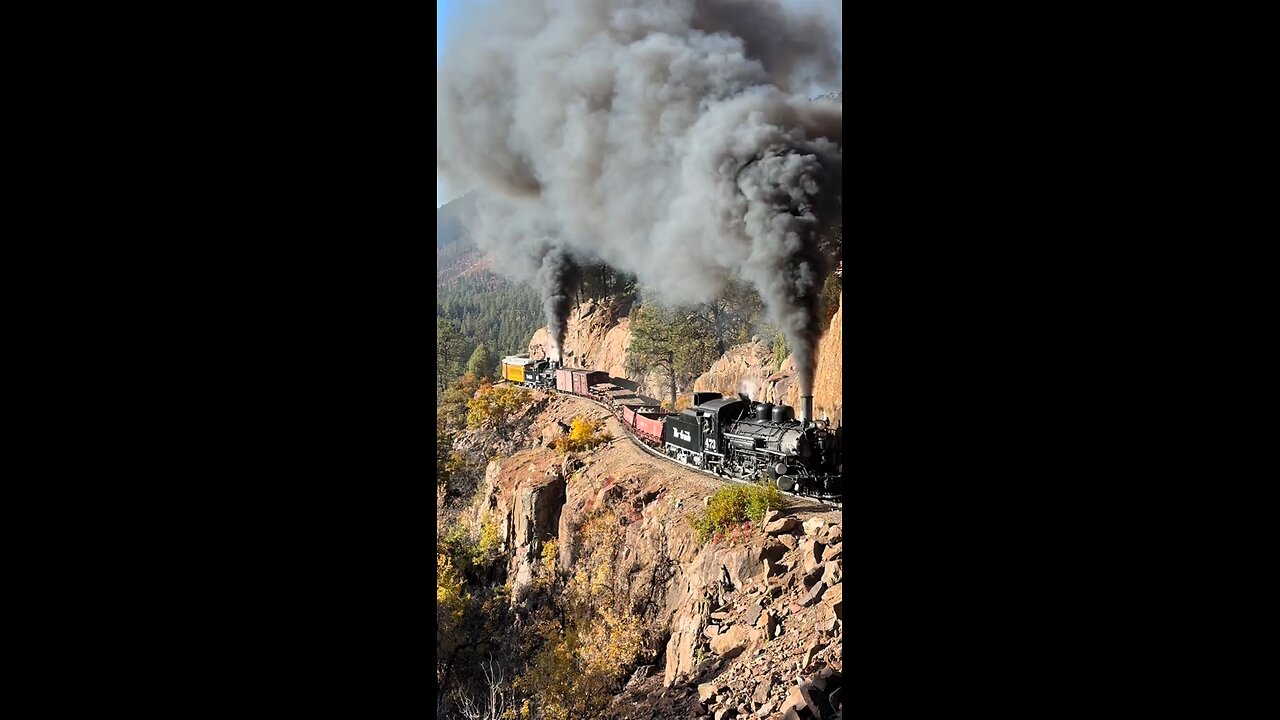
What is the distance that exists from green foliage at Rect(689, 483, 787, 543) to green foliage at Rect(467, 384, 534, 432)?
6.34 ft

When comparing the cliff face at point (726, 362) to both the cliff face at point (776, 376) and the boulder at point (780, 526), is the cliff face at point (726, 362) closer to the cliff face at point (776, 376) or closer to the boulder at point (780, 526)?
the cliff face at point (776, 376)

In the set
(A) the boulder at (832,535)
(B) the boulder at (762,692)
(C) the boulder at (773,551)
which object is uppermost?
(A) the boulder at (832,535)

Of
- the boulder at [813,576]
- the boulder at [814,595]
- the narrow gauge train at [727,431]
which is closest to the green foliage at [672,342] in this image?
the narrow gauge train at [727,431]

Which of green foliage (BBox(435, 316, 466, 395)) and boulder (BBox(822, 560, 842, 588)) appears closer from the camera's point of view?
boulder (BBox(822, 560, 842, 588))

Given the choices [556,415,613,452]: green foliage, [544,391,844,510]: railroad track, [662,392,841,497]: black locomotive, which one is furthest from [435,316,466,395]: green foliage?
[662,392,841,497]: black locomotive

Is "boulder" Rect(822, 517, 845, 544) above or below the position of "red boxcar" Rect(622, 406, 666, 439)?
below

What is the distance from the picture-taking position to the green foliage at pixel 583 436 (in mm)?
6414

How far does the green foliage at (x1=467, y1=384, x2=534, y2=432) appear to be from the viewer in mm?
6566

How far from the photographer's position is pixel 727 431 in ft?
18.4

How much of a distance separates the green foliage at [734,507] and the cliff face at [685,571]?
9 centimetres

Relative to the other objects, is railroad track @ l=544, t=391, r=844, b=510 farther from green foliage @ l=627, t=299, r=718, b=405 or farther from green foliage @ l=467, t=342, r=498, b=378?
green foliage @ l=467, t=342, r=498, b=378

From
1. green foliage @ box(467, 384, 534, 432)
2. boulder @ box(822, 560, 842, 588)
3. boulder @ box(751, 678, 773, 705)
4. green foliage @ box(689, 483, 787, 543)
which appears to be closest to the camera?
boulder @ box(751, 678, 773, 705)
